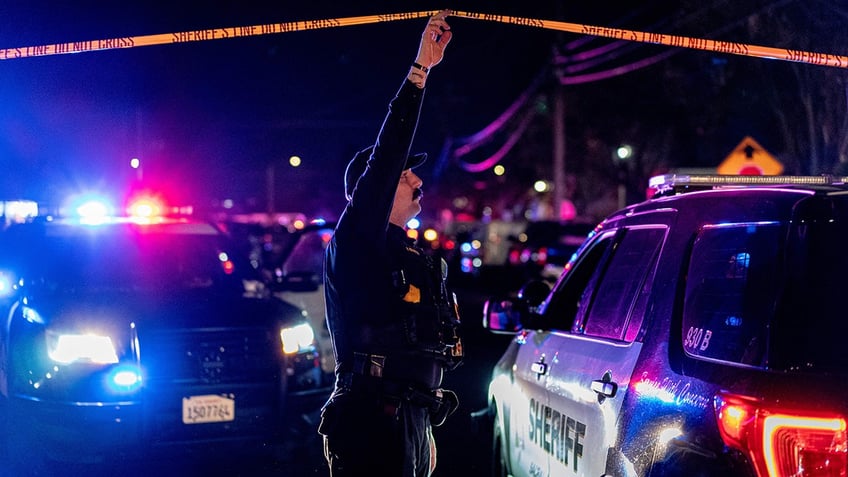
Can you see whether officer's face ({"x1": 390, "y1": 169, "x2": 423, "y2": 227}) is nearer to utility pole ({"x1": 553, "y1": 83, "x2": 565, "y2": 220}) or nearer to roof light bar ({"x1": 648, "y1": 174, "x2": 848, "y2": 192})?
roof light bar ({"x1": 648, "y1": 174, "x2": 848, "y2": 192})

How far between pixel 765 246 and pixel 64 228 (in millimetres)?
6701

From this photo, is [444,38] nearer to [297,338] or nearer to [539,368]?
[539,368]

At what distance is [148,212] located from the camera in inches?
379

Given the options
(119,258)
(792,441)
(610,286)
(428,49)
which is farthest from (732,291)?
(119,258)

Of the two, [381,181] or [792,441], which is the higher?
[381,181]

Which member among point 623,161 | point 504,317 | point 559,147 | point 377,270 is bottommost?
point 504,317

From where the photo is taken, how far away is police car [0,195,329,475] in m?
6.39

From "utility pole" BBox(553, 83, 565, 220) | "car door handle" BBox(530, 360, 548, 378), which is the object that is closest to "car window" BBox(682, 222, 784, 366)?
"car door handle" BBox(530, 360, 548, 378)

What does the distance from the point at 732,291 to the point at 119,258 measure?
241 inches

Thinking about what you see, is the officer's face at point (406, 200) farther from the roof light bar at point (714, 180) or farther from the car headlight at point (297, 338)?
the car headlight at point (297, 338)

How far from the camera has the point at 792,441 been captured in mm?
2443

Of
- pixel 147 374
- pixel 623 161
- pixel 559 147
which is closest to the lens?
Answer: pixel 147 374

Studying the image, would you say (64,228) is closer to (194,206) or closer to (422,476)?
(194,206)

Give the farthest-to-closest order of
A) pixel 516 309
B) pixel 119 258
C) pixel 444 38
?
pixel 119 258 → pixel 516 309 → pixel 444 38
